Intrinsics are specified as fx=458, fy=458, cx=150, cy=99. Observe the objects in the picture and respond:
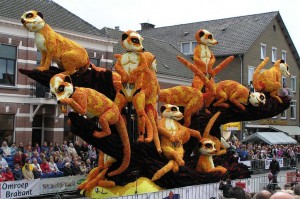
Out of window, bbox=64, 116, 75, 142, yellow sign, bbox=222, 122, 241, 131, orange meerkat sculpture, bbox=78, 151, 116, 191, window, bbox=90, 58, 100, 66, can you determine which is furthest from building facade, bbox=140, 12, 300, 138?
orange meerkat sculpture, bbox=78, 151, 116, 191

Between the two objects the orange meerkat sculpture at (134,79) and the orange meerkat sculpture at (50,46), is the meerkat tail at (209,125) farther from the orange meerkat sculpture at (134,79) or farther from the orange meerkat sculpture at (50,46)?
the orange meerkat sculpture at (50,46)

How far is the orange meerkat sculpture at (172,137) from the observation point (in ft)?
39.6

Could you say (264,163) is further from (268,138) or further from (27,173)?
(27,173)

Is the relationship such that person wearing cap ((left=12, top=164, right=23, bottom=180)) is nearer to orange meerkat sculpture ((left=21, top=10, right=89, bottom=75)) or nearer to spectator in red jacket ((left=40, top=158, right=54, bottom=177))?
spectator in red jacket ((left=40, top=158, right=54, bottom=177))

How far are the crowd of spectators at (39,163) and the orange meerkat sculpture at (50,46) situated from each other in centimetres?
461

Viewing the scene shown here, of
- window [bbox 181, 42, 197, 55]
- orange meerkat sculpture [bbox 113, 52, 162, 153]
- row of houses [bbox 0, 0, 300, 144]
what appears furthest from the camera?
window [bbox 181, 42, 197, 55]

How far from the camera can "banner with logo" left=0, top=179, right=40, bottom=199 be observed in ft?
43.8

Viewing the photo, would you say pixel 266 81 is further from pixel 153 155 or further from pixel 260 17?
pixel 260 17

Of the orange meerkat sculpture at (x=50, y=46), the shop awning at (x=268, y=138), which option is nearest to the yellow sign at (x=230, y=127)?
the shop awning at (x=268, y=138)

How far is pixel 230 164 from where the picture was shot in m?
14.9

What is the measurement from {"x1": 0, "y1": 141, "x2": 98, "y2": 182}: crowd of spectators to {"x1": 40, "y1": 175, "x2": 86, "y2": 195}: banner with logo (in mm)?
369

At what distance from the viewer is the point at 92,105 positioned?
10.6m

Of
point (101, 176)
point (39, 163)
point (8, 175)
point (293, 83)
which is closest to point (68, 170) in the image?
point (39, 163)

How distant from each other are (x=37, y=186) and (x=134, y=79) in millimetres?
5290
